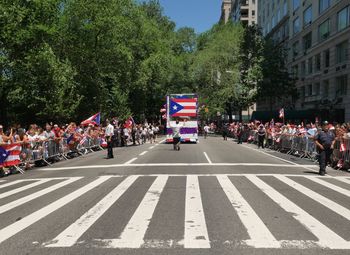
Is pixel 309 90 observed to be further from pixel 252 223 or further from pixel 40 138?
pixel 252 223

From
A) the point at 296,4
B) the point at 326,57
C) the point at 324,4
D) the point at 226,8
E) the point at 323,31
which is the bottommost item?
the point at 326,57

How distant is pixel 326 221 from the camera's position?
24.4 ft

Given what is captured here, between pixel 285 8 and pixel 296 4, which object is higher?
pixel 285 8

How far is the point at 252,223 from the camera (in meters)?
7.16

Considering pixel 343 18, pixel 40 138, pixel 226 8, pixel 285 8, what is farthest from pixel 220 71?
pixel 226 8

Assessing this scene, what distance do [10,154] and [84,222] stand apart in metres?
9.06

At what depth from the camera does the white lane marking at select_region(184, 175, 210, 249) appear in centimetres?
600

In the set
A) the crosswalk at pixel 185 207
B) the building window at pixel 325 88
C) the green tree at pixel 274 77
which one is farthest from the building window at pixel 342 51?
the crosswalk at pixel 185 207

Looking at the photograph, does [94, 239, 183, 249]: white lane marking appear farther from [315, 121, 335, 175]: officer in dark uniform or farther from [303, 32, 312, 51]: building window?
[303, 32, 312, 51]: building window

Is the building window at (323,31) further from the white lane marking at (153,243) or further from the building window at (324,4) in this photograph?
the white lane marking at (153,243)

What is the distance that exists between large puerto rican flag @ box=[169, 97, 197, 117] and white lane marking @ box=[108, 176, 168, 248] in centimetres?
2445

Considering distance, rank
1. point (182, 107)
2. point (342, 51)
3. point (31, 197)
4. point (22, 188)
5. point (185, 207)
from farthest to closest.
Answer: point (342, 51) < point (182, 107) < point (22, 188) < point (31, 197) < point (185, 207)

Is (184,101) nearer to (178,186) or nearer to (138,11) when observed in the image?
(138,11)

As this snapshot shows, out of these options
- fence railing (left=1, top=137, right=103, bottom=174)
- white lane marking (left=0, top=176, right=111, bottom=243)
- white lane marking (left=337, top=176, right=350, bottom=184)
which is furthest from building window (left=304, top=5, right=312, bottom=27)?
white lane marking (left=0, top=176, right=111, bottom=243)
